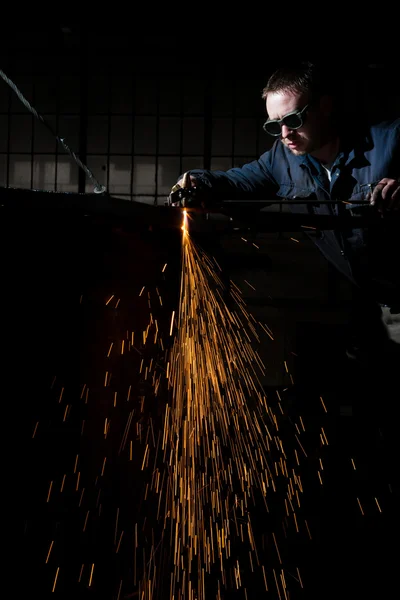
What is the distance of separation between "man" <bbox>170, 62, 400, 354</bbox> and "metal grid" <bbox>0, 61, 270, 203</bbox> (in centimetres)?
205

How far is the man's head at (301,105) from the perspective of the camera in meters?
2.28

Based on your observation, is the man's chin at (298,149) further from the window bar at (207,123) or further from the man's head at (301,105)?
the window bar at (207,123)

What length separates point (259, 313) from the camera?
4582 millimetres

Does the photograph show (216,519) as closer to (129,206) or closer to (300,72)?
(129,206)

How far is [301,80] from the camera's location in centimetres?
227

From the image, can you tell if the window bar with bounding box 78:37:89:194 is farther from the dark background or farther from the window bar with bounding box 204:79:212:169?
the window bar with bounding box 204:79:212:169

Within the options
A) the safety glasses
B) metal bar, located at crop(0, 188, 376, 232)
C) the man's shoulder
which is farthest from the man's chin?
metal bar, located at crop(0, 188, 376, 232)

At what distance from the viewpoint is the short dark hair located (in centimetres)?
228

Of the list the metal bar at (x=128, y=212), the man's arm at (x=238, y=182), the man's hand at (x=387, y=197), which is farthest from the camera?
the man's arm at (x=238, y=182)

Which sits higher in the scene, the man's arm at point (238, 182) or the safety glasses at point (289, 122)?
the safety glasses at point (289, 122)

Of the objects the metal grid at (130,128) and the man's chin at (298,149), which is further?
the metal grid at (130,128)

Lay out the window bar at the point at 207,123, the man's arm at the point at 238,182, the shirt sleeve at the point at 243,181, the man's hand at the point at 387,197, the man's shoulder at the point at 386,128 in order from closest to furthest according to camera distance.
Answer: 1. the man's hand at the point at 387,197
2. the man's arm at the point at 238,182
3. the shirt sleeve at the point at 243,181
4. the man's shoulder at the point at 386,128
5. the window bar at the point at 207,123

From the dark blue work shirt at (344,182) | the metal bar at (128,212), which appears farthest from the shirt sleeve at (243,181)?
the metal bar at (128,212)

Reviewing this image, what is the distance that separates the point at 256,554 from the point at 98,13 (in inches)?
187
